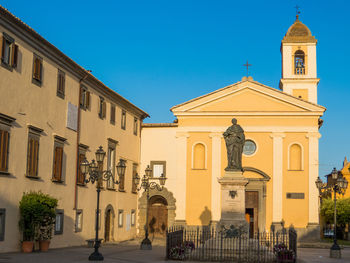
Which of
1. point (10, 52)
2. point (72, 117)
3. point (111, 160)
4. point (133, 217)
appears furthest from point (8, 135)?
point (133, 217)

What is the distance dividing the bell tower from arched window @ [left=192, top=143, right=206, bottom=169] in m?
9.51

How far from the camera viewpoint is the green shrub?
2234 cm

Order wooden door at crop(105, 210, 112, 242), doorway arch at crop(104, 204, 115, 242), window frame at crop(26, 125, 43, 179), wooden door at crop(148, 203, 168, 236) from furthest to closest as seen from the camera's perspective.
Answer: wooden door at crop(148, 203, 168, 236) → wooden door at crop(105, 210, 112, 242) → doorway arch at crop(104, 204, 115, 242) → window frame at crop(26, 125, 43, 179)

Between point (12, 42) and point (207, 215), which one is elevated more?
point (12, 42)

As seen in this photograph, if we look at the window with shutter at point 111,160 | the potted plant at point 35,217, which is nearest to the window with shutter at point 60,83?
the potted plant at point 35,217

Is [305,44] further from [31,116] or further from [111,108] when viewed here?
[31,116]

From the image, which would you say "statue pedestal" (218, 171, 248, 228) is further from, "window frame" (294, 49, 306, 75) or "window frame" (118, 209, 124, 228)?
"window frame" (294, 49, 306, 75)

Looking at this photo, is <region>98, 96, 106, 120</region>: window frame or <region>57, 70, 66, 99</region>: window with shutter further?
<region>98, 96, 106, 120</region>: window frame

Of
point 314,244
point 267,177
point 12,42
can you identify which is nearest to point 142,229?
point 267,177

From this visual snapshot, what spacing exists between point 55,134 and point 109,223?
10.4 meters

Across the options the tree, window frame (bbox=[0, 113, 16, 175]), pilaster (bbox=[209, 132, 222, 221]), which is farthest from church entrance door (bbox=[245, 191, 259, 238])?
window frame (bbox=[0, 113, 16, 175])

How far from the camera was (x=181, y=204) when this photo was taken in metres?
39.7

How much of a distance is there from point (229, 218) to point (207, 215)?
18481 millimetres

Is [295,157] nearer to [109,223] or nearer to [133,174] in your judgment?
[133,174]
